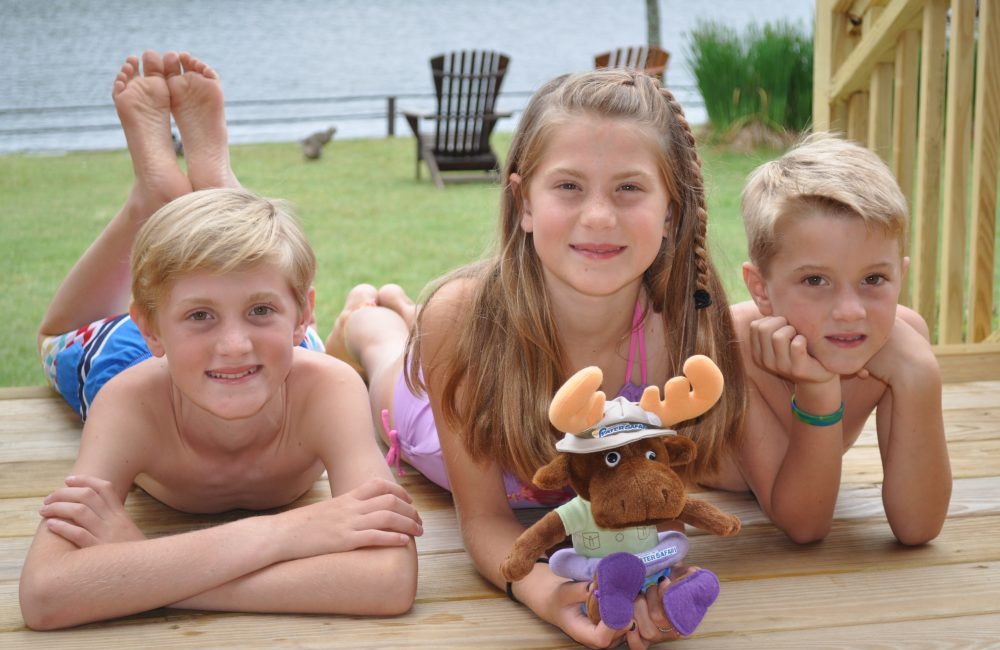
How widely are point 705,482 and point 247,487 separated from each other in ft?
3.66

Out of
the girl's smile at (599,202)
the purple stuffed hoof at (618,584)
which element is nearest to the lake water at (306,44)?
the girl's smile at (599,202)

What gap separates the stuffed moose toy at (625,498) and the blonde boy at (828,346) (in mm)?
452

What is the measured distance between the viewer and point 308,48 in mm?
27203

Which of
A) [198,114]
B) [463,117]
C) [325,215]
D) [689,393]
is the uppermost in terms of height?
[198,114]

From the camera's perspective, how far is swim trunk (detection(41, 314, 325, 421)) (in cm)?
308

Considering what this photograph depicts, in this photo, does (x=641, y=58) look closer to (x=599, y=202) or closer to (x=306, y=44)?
(x=599, y=202)

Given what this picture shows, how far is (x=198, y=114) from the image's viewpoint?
335 cm

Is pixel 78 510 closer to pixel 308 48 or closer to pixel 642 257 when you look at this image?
pixel 642 257

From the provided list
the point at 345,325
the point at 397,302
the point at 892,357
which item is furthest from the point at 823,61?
the point at 892,357

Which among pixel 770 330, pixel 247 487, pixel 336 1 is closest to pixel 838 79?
pixel 770 330

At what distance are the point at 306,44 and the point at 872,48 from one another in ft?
83.0

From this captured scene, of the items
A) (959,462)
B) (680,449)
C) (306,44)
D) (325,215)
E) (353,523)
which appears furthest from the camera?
(306,44)

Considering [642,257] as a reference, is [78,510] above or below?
below

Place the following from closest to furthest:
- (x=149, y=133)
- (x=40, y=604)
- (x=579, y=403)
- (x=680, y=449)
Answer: (x=579, y=403) → (x=680, y=449) → (x=40, y=604) → (x=149, y=133)
